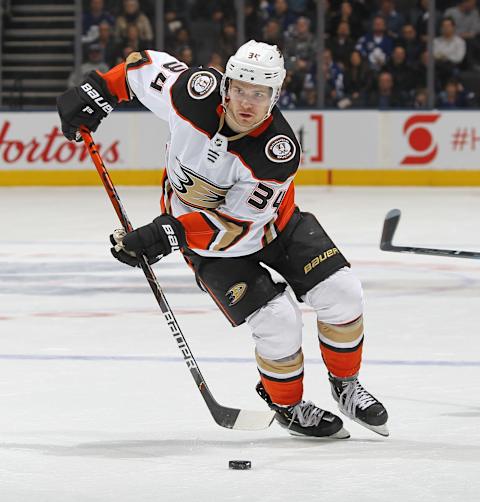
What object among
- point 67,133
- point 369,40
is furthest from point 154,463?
point 369,40

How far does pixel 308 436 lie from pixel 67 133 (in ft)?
3.50

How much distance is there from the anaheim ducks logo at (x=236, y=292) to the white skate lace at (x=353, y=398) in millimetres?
376

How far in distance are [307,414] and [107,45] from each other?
10.2 m

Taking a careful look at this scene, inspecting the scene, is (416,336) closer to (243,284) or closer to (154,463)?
(243,284)

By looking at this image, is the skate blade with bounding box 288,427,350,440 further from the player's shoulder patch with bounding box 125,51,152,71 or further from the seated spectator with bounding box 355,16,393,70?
the seated spectator with bounding box 355,16,393,70

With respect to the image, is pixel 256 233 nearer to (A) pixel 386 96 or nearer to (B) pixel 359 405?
(B) pixel 359 405

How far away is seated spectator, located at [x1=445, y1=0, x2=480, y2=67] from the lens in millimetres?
13000

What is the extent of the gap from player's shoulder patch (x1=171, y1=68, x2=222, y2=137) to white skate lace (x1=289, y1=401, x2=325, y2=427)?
729 millimetres

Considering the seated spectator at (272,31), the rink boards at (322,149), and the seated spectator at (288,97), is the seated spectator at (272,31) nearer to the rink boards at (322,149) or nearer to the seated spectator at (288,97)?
the seated spectator at (288,97)

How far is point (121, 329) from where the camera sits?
5.28 m

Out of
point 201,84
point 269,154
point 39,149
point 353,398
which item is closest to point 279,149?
point 269,154

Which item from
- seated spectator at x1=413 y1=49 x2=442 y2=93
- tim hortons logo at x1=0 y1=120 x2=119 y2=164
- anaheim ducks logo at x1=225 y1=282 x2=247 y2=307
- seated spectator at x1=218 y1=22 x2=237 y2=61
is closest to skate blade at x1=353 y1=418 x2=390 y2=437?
anaheim ducks logo at x1=225 y1=282 x2=247 y2=307

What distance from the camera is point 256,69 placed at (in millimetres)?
3367

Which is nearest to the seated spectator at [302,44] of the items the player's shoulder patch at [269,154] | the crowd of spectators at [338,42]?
the crowd of spectators at [338,42]
